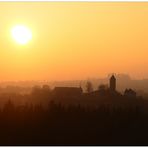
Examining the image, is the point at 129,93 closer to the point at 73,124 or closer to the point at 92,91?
the point at 92,91

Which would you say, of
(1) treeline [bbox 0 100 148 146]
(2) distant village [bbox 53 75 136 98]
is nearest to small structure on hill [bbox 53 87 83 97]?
(2) distant village [bbox 53 75 136 98]

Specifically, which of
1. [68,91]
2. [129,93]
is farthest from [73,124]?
[129,93]

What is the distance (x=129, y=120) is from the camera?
4984mm

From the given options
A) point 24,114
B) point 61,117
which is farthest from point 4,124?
point 61,117

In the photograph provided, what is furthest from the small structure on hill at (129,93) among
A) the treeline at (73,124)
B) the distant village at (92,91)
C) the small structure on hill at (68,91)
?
the small structure on hill at (68,91)

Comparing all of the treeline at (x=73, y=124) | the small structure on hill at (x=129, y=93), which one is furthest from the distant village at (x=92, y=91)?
the treeline at (x=73, y=124)

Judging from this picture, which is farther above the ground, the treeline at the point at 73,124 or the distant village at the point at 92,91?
the distant village at the point at 92,91

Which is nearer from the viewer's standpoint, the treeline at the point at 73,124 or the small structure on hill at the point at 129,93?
the treeline at the point at 73,124

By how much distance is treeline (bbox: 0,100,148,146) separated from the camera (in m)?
4.88

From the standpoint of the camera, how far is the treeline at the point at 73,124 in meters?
4.88

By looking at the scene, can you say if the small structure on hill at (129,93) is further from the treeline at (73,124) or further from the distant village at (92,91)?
the treeline at (73,124)

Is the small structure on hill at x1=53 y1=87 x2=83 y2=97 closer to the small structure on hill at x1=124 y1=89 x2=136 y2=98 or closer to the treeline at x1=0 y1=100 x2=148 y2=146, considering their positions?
the treeline at x1=0 y1=100 x2=148 y2=146

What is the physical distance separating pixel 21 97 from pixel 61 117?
0.41 metres

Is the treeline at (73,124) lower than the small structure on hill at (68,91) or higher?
lower
